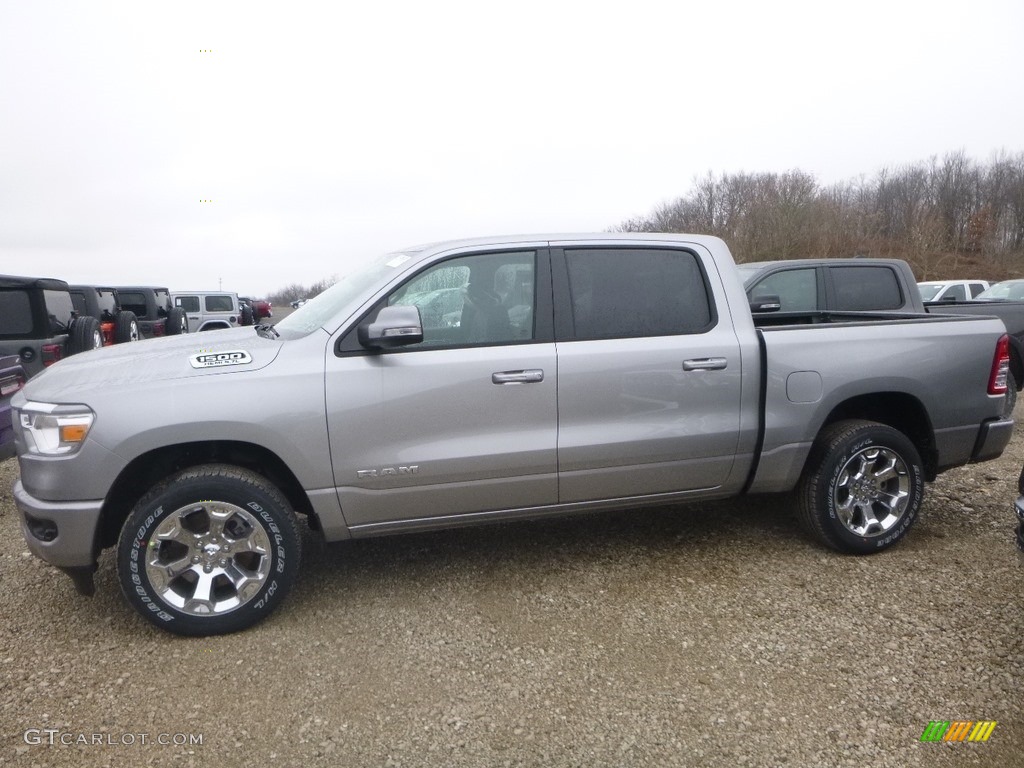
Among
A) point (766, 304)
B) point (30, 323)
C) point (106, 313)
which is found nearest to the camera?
point (766, 304)

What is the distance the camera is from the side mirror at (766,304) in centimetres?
636

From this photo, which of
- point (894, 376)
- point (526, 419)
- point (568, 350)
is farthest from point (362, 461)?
point (894, 376)

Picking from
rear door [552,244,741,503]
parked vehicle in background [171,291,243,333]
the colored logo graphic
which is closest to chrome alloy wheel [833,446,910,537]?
rear door [552,244,741,503]

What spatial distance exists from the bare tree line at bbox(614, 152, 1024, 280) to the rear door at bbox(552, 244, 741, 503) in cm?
4037

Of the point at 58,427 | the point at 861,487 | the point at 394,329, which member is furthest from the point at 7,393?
the point at 861,487

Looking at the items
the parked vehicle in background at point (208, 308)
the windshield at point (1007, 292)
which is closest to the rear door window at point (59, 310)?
the windshield at point (1007, 292)

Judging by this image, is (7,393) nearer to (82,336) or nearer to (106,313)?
(82,336)

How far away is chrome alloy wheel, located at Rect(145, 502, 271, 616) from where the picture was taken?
130 inches

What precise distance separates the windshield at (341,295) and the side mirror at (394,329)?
331mm

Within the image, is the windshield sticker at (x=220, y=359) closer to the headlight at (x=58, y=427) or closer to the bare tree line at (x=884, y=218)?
the headlight at (x=58, y=427)

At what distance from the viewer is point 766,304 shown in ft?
20.6

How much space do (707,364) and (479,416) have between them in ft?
4.10

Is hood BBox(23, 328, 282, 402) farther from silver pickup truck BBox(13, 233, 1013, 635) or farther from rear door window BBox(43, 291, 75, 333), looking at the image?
rear door window BBox(43, 291, 75, 333)

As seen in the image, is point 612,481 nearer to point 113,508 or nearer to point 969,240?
point 113,508
